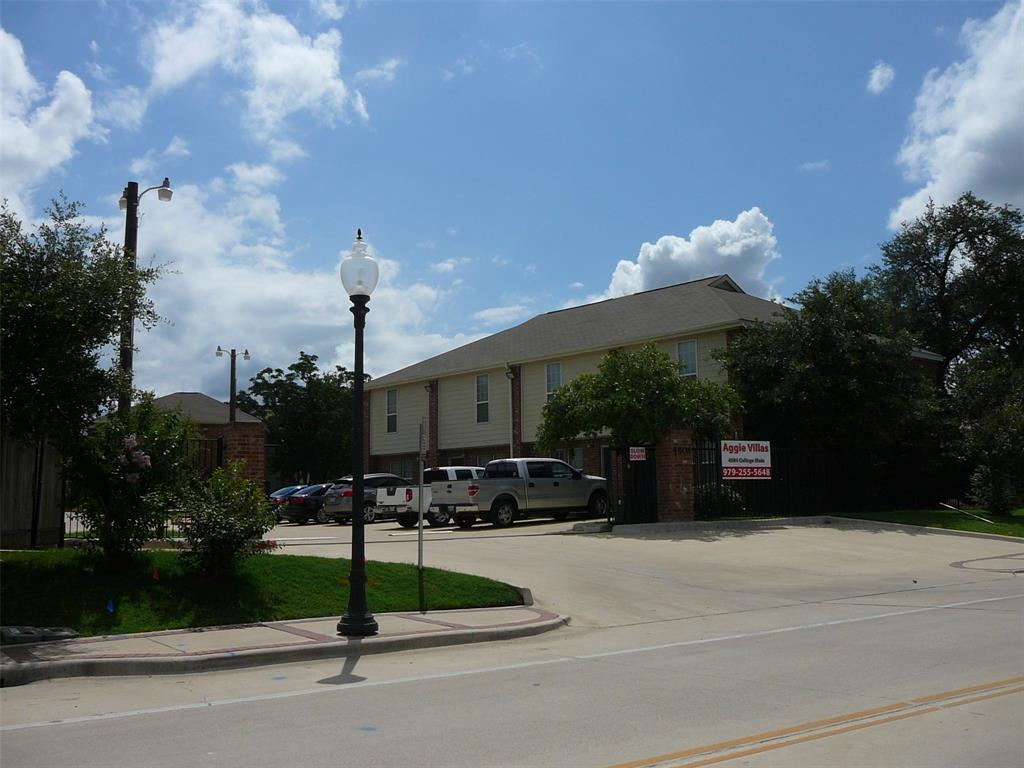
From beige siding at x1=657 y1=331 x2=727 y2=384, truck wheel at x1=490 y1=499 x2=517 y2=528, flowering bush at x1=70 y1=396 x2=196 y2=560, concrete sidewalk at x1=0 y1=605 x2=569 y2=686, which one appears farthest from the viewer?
beige siding at x1=657 y1=331 x2=727 y2=384

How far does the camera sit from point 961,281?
50656mm

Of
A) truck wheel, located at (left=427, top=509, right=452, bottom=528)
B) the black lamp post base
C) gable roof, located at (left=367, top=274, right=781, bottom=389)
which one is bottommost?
the black lamp post base

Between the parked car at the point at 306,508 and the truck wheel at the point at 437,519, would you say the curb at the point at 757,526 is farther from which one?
the parked car at the point at 306,508

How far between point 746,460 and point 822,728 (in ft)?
65.1

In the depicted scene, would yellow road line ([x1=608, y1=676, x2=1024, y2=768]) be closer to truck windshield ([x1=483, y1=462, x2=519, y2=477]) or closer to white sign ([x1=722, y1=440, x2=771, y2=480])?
white sign ([x1=722, y1=440, x2=771, y2=480])

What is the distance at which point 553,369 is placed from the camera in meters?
37.1

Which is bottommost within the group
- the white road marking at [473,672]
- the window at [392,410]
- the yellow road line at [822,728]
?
the white road marking at [473,672]

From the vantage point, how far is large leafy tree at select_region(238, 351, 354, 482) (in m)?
62.4

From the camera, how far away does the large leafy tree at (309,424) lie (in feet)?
205

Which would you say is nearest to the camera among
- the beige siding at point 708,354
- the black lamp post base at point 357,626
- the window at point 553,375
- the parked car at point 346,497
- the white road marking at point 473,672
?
the white road marking at point 473,672

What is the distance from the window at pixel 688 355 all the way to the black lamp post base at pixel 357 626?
2296cm

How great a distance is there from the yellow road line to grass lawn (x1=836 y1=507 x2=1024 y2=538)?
1931cm

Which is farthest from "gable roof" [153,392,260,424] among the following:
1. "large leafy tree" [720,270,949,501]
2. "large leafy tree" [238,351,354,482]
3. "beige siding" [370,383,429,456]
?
"large leafy tree" [720,270,949,501]

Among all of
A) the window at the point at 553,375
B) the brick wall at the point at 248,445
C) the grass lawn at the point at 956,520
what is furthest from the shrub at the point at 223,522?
the window at the point at 553,375
